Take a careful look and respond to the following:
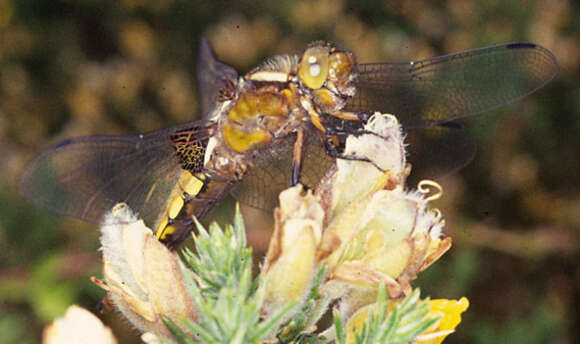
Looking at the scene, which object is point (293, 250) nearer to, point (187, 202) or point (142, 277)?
point (142, 277)

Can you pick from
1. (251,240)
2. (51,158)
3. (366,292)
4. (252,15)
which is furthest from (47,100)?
(366,292)

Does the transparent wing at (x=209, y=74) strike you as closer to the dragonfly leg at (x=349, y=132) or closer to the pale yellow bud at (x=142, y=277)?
the dragonfly leg at (x=349, y=132)

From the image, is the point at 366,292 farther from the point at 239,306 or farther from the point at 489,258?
the point at 489,258

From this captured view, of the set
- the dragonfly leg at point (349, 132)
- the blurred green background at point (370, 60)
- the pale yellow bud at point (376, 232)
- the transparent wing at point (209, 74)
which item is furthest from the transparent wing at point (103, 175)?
the blurred green background at point (370, 60)

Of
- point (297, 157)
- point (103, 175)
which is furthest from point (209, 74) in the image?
point (297, 157)

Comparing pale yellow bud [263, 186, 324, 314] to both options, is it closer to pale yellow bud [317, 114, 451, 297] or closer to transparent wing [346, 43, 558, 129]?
pale yellow bud [317, 114, 451, 297]

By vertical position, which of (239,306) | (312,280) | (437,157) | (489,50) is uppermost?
(489,50)

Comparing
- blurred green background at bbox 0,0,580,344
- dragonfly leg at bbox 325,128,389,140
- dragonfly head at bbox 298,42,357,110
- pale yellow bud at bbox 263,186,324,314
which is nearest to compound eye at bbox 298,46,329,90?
dragonfly head at bbox 298,42,357,110
